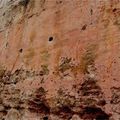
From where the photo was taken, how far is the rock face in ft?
32.9

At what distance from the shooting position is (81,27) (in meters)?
11.2

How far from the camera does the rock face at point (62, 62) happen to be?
32.9 ft

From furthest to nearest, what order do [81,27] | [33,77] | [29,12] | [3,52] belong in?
[3,52] → [29,12] → [33,77] → [81,27]

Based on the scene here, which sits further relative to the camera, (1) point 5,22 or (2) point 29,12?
(1) point 5,22

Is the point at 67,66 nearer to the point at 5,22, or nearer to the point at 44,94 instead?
the point at 44,94

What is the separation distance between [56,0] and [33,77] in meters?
2.58

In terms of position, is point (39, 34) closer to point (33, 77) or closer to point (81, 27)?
point (33, 77)

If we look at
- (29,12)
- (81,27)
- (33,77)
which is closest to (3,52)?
(29,12)

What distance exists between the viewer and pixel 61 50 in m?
11.7

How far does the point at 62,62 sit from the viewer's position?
11.5 metres

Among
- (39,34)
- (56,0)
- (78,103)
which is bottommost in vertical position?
(78,103)

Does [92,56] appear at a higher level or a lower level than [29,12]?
lower

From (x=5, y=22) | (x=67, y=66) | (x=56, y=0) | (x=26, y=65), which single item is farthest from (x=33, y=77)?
(x=5, y=22)

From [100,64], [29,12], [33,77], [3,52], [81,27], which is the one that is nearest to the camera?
[100,64]
